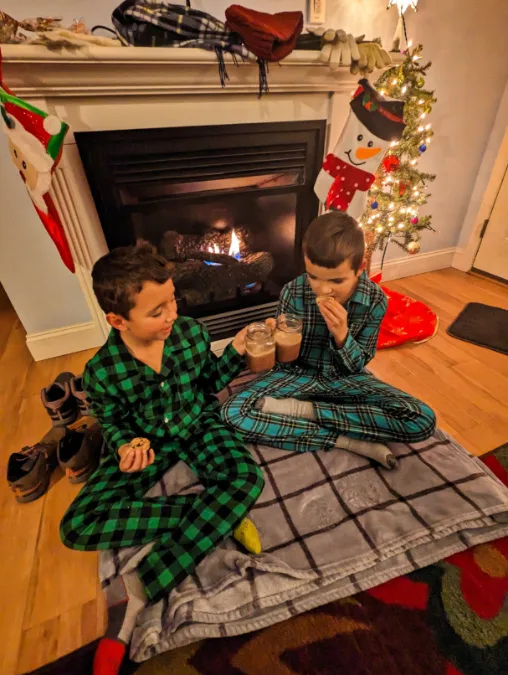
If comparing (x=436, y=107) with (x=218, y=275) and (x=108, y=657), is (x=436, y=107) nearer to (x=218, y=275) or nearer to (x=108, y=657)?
(x=218, y=275)

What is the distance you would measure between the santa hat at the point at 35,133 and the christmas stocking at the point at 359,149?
3.73 ft

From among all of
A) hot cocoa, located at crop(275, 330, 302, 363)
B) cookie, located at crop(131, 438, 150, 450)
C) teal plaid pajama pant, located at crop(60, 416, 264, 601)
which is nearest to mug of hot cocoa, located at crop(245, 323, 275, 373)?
hot cocoa, located at crop(275, 330, 302, 363)

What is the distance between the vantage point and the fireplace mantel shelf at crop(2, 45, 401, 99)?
1.14m

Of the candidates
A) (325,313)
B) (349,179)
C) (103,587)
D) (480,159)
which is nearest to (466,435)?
(325,313)

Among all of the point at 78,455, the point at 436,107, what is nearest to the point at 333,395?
the point at 78,455

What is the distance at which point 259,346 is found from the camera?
1103 millimetres

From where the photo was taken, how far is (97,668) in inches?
30.7

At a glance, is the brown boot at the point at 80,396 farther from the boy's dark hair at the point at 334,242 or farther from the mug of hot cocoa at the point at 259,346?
the boy's dark hair at the point at 334,242

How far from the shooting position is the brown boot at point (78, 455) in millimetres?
1227

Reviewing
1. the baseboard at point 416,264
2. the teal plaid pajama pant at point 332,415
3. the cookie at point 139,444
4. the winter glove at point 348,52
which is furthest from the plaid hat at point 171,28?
the baseboard at point 416,264

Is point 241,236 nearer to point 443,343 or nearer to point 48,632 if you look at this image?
point 443,343

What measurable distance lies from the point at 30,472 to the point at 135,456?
21.5 inches

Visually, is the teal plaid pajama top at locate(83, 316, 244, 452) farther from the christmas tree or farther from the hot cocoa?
the christmas tree

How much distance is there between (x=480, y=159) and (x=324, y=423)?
7.87 ft
